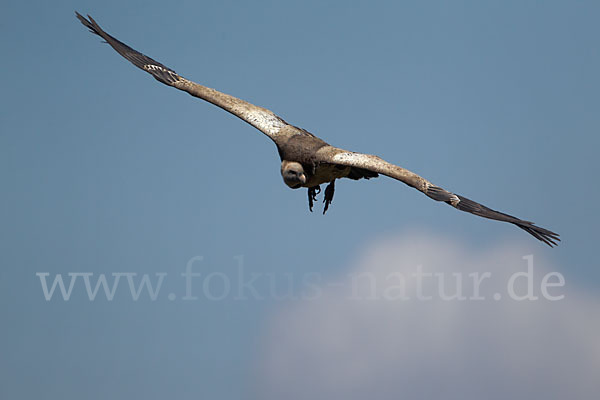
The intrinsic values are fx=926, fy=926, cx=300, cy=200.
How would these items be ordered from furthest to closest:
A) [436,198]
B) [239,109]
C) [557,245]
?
[239,109]
[436,198]
[557,245]

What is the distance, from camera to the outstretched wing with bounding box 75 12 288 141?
56.7 feet

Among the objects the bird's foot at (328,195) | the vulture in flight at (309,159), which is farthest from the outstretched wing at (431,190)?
the bird's foot at (328,195)

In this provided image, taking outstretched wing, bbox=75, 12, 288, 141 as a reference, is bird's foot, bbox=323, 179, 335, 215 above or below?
below

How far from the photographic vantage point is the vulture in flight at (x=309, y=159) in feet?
47.7

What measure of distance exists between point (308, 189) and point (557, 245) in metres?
5.24

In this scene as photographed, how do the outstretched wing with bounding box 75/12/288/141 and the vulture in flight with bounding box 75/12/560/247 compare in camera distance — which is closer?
the vulture in flight with bounding box 75/12/560/247

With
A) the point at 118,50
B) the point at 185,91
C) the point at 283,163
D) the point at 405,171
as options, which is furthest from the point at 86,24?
the point at 405,171

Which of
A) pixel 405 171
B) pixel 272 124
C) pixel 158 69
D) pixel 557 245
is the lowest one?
pixel 557 245

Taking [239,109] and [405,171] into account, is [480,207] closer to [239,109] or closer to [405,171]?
[405,171]

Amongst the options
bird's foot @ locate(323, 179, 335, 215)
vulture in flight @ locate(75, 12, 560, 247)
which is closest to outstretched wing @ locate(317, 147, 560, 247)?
vulture in flight @ locate(75, 12, 560, 247)

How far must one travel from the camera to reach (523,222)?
14.1 metres

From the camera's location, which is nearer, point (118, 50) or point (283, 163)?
point (283, 163)

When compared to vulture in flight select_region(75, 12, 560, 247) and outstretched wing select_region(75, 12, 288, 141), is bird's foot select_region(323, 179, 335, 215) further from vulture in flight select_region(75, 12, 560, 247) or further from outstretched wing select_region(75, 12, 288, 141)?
outstretched wing select_region(75, 12, 288, 141)

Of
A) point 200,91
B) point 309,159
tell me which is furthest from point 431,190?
point 200,91
